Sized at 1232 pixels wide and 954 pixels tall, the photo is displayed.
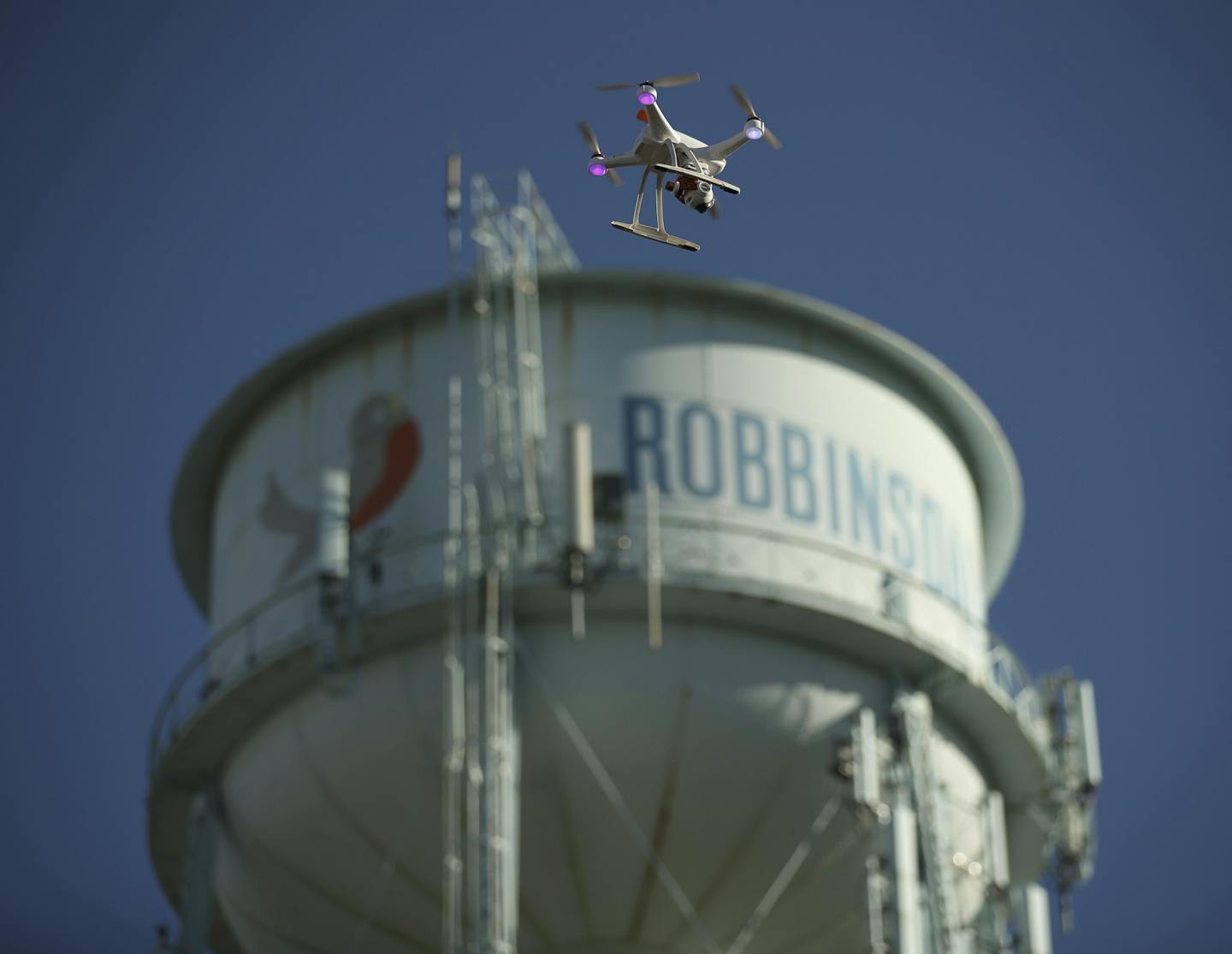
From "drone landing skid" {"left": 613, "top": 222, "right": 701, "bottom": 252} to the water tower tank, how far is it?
7648mm

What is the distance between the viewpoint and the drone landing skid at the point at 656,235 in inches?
688

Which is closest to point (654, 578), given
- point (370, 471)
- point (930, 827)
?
point (370, 471)

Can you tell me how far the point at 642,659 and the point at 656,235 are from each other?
853cm

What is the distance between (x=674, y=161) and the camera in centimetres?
1816

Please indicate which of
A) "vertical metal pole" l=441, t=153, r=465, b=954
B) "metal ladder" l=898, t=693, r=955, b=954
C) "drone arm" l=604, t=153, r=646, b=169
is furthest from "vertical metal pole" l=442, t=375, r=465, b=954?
"drone arm" l=604, t=153, r=646, b=169

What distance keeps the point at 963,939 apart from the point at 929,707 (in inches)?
91.5

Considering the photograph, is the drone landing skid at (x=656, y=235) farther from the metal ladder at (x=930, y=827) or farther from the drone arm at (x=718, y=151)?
the metal ladder at (x=930, y=827)

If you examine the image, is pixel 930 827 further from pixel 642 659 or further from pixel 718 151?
pixel 718 151

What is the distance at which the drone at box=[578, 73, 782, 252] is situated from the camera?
17766 millimetres

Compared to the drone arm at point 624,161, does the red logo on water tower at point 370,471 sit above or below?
above

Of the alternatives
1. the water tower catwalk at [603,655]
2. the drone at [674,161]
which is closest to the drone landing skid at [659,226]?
the drone at [674,161]

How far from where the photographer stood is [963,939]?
84.7 ft

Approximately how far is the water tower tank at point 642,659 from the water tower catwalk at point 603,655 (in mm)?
37

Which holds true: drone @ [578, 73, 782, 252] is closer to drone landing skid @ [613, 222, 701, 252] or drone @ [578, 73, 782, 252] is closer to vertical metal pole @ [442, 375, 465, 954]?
drone landing skid @ [613, 222, 701, 252]
